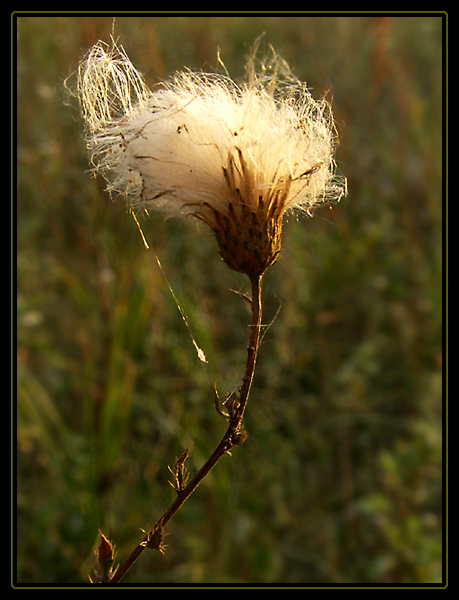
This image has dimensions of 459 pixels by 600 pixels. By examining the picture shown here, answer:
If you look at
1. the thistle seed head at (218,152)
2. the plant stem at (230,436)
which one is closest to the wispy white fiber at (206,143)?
the thistle seed head at (218,152)

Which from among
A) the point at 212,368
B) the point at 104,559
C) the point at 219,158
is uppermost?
the point at 219,158

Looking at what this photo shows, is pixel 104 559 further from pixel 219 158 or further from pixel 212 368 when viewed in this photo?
pixel 212 368

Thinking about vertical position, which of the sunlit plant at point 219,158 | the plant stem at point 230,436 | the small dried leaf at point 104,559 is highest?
the sunlit plant at point 219,158

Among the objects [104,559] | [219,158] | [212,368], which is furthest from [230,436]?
[212,368]

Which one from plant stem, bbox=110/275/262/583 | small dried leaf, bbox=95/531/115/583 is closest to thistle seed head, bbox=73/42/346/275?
plant stem, bbox=110/275/262/583

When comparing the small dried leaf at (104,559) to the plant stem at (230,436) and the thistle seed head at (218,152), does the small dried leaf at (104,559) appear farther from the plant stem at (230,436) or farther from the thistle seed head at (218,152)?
the thistle seed head at (218,152)

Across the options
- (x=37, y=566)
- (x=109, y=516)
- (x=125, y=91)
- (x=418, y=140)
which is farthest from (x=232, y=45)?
(x=37, y=566)
